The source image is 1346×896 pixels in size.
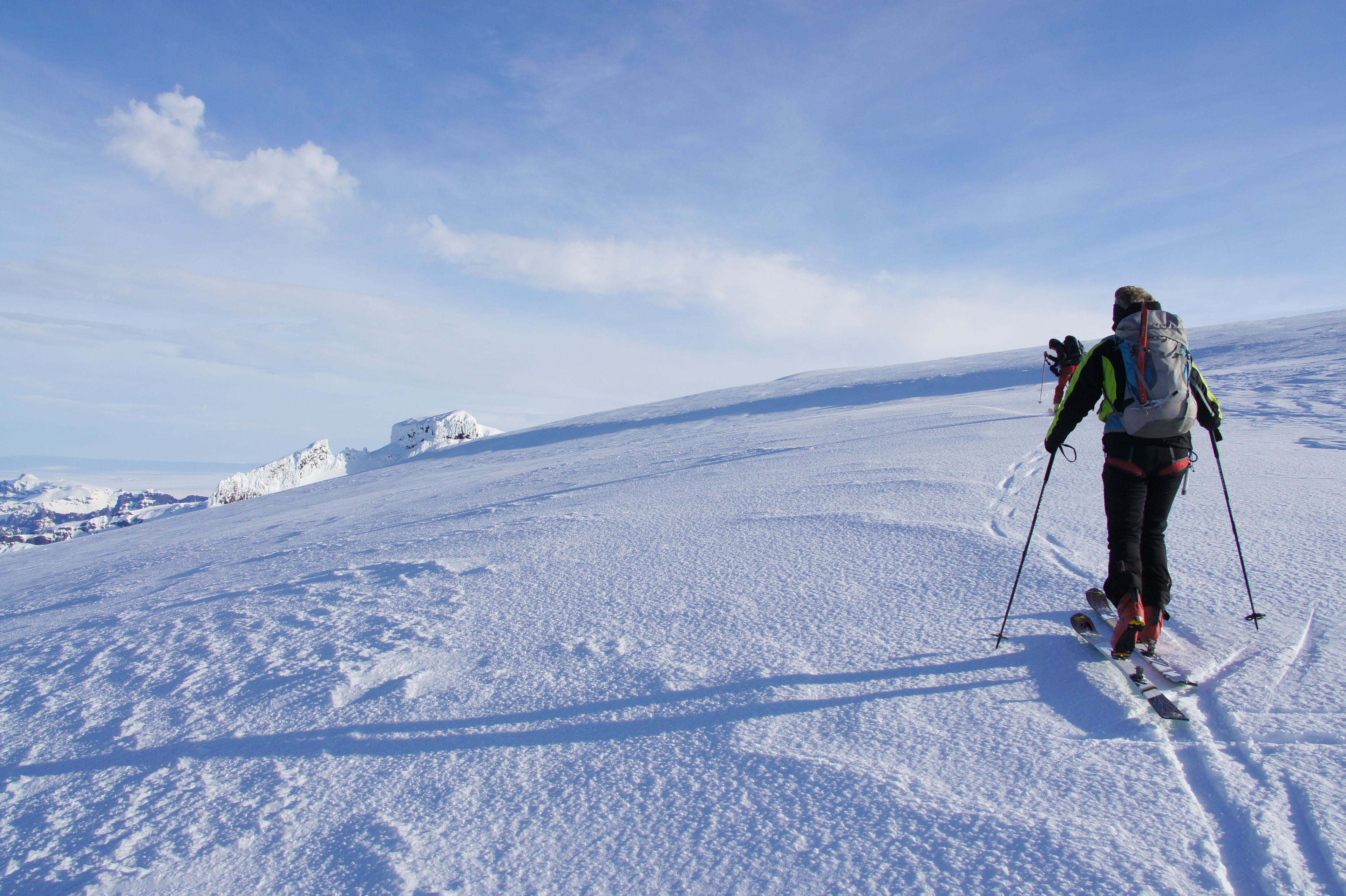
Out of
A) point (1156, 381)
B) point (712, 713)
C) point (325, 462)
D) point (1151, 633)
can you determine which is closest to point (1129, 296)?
point (1156, 381)

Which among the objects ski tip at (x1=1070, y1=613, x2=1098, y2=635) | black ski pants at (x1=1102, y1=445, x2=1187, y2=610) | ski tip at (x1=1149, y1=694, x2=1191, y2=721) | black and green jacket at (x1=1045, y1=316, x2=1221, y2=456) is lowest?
ski tip at (x1=1149, y1=694, x2=1191, y2=721)

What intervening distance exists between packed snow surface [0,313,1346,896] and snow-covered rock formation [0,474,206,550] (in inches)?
3849

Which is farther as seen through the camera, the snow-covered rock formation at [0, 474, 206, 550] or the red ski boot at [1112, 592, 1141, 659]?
the snow-covered rock formation at [0, 474, 206, 550]

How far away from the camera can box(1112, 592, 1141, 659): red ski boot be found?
2.65 m

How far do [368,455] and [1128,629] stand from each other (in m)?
24.8

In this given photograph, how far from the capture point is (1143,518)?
295 cm

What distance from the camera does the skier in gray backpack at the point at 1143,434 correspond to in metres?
2.81

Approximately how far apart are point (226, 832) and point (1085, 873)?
2641 millimetres

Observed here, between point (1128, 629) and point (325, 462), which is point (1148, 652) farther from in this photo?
point (325, 462)

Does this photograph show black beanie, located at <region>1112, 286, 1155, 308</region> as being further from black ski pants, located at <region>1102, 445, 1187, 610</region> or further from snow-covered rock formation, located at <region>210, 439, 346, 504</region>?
snow-covered rock formation, located at <region>210, 439, 346, 504</region>

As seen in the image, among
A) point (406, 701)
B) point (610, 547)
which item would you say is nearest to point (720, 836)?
point (406, 701)

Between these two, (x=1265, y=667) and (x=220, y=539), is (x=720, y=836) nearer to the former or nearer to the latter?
(x=1265, y=667)

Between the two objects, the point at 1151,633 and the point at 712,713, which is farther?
the point at 1151,633

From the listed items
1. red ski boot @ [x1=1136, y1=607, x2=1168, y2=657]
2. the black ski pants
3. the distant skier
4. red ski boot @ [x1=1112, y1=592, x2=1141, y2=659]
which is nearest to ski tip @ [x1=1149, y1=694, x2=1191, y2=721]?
red ski boot @ [x1=1112, y1=592, x2=1141, y2=659]
